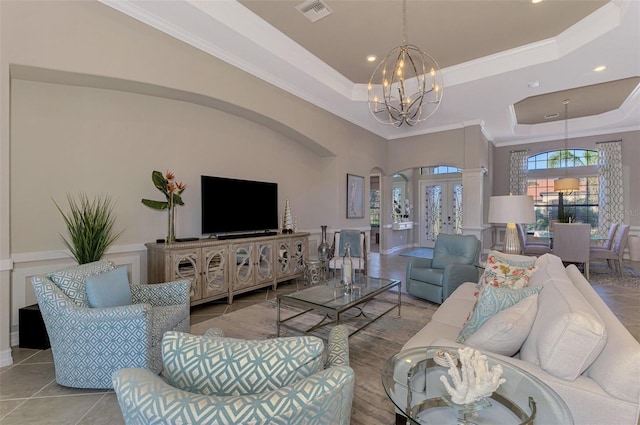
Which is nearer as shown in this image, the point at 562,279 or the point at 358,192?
the point at 562,279

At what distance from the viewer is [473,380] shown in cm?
120

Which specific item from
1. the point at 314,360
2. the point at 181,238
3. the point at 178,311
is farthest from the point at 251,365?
the point at 181,238

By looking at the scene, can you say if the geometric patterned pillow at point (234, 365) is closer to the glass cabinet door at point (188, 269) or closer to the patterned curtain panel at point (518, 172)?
the glass cabinet door at point (188, 269)

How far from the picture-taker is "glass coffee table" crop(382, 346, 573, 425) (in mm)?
1226

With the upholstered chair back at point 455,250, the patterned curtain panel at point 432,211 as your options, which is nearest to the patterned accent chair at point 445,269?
the upholstered chair back at point 455,250

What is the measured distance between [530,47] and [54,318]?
591 cm

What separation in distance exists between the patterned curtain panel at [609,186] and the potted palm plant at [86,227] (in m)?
10.3

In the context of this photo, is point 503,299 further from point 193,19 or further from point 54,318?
point 193,19

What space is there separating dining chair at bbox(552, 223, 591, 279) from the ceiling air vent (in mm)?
5453

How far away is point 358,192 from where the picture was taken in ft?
22.6

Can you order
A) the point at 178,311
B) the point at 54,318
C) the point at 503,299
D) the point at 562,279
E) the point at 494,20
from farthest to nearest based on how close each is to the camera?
the point at 494,20, the point at 178,311, the point at 54,318, the point at 562,279, the point at 503,299

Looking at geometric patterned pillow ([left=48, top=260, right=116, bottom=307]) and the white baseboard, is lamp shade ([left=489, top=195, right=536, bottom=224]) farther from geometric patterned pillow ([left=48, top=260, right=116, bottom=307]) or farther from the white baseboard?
A: the white baseboard

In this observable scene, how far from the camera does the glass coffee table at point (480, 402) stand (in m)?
1.23

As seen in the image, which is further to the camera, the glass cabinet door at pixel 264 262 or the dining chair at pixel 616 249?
→ the dining chair at pixel 616 249
